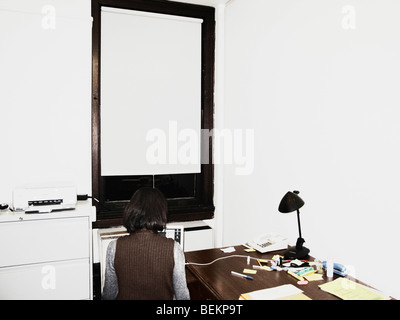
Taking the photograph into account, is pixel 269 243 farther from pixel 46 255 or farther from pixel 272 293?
pixel 46 255

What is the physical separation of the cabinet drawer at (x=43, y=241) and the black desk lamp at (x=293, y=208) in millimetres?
1752

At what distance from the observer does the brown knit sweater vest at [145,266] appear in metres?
1.63

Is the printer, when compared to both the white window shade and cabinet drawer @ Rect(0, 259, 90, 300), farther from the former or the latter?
the white window shade

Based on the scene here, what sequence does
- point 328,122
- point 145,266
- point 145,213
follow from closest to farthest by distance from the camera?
point 145,266
point 145,213
point 328,122

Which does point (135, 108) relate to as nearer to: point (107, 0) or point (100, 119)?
point (100, 119)

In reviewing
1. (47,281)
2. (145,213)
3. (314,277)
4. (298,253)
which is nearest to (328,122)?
(298,253)

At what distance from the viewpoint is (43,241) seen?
2.76m

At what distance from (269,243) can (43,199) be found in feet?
6.49

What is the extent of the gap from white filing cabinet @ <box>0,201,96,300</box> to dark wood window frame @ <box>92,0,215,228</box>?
58 centimetres

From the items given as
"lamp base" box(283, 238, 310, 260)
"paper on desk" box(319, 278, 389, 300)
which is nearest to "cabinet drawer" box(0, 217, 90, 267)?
"lamp base" box(283, 238, 310, 260)

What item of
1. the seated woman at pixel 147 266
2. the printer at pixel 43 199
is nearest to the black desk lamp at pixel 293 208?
the seated woman at pixel 147 266

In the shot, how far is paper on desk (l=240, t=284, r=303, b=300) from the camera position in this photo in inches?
64.0

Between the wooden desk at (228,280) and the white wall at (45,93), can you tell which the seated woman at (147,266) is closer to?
the wooden desk at (228,280)

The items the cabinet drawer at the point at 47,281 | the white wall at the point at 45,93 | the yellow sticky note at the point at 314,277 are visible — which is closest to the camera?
the yellow sticky note at the point at 314,277
